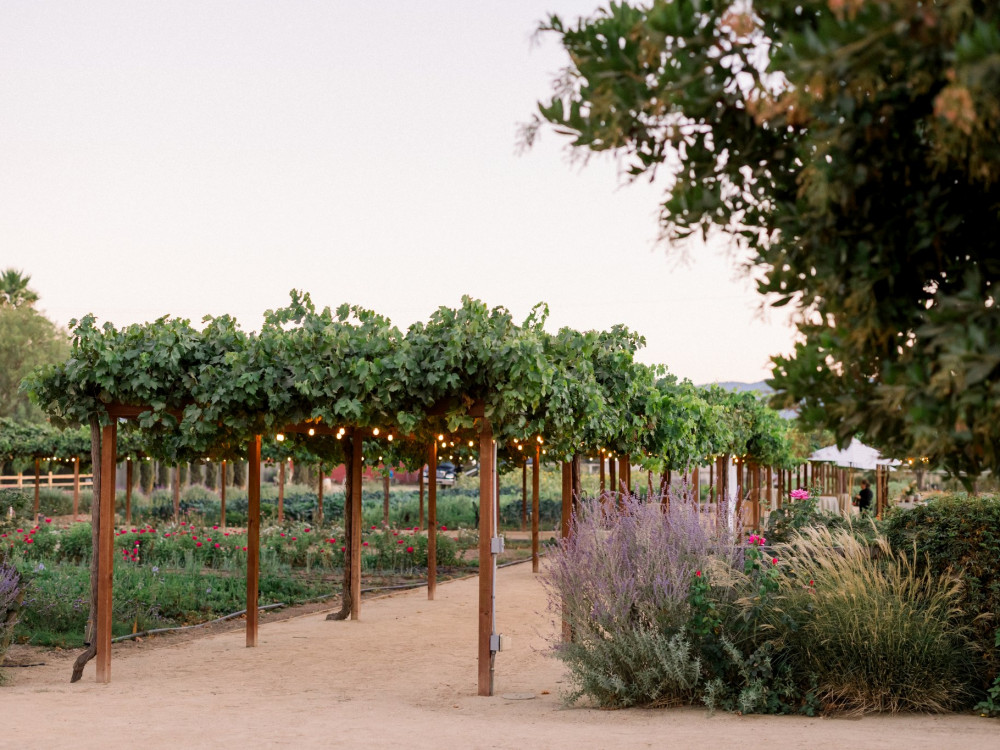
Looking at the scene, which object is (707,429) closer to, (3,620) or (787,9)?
(3,620)

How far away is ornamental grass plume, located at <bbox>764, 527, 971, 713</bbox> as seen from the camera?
6.10m

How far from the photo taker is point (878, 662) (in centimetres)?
611

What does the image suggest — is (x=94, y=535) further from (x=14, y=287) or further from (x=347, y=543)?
(x=14, y=287)

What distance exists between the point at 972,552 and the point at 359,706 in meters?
4.32

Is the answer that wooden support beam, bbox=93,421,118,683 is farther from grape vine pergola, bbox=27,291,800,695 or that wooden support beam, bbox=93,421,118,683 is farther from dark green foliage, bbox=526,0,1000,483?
dark green foliage, bbox=526,0,1000,483

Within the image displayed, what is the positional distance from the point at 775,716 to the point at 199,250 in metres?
13.9

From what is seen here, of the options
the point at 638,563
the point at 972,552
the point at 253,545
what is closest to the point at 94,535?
the point at 253,545

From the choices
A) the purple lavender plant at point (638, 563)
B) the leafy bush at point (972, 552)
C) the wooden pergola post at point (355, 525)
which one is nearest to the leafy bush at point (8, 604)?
the wooden pergola post at point (355, 525)

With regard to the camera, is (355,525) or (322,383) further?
(355,525)

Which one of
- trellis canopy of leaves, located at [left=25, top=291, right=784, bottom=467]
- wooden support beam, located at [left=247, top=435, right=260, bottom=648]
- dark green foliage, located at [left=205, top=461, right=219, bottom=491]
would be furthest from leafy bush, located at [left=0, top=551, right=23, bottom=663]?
dark green foliage, located at [left=205, top=461, right=219, bottom=491]

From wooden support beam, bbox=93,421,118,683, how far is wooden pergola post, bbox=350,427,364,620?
12.6ft

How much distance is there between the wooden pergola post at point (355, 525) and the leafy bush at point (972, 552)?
6.73 meters

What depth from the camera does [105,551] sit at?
8.05 meters

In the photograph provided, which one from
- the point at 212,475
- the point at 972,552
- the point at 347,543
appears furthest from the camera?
the point at 212,475
